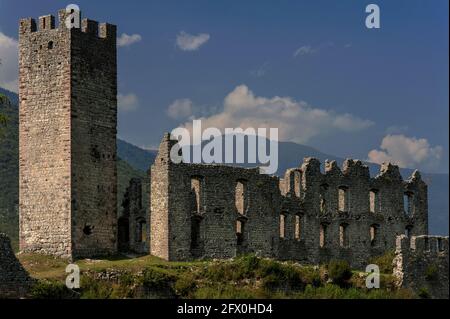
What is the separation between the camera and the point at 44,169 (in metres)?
54.3

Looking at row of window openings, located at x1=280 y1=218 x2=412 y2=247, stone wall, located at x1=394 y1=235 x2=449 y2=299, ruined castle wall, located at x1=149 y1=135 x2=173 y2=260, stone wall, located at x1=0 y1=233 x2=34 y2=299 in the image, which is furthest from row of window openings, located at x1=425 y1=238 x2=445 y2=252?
stone wall, located at x1=0 y1=233 x2=34 y2=299

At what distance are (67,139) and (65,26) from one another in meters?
5.61

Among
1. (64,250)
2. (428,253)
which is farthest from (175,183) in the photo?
(428,253)

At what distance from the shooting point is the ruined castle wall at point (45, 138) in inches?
2111

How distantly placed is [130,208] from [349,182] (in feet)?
45.6

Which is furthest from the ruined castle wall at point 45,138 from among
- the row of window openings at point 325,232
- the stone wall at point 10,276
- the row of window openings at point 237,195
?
the row of window openings at point 325,232

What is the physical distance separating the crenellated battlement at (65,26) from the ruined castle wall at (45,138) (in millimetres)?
50

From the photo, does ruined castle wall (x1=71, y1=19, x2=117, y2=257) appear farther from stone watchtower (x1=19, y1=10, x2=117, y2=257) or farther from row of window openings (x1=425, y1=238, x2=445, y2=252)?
row of window openings (x1=425, y1=238, x2=445, y2=252)

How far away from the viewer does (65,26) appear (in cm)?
5453

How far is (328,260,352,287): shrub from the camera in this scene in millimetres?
54938

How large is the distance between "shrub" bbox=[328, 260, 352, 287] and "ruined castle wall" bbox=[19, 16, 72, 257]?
12929 mm

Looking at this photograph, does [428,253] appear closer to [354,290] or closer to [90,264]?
[354,290]

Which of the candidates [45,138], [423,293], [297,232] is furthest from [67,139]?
[423,293]

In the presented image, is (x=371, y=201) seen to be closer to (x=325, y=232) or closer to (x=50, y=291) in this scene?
(x=325, y=232)
